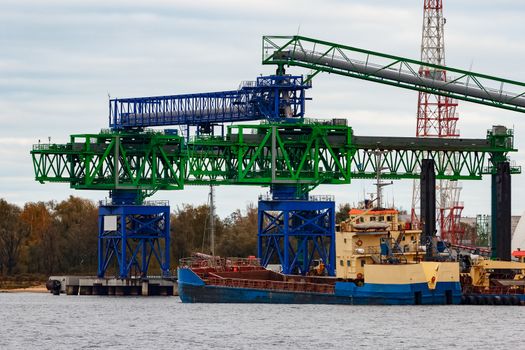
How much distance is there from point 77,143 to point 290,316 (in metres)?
53.8

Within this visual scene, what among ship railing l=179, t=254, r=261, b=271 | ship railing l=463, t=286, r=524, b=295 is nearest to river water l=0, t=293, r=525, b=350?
ship railing l=463, t=286, r=524, b=295

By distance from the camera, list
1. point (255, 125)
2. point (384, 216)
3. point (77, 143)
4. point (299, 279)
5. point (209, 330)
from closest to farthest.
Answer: point (209, 330) → point (384, 216) → point (299, 279) → point (255, 125) → point (77, 143)

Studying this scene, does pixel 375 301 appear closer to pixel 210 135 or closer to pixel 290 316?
pixel 290 316

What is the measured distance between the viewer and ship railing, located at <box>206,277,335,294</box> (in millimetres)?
148625

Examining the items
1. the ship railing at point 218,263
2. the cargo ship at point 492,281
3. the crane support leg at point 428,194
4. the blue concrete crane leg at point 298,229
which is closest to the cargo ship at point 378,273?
the cargo ship at point 492,281

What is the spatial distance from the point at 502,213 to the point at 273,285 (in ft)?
A: 75.8

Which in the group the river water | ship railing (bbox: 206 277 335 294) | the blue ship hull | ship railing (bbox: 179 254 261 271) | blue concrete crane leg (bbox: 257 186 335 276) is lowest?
the river water

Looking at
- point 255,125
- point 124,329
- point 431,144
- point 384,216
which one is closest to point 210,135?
point 255,125

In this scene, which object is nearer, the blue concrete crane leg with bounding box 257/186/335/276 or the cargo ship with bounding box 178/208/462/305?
the cargo ship with bounding box 178/208/462/305

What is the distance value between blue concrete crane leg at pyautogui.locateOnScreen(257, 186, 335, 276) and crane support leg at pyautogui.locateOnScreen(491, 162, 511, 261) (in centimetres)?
1629

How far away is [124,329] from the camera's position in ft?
410

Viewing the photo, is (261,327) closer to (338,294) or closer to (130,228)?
(338,294)

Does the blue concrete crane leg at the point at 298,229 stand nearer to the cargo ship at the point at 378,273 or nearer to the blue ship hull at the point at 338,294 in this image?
the blue ship hull at the point at 338,294

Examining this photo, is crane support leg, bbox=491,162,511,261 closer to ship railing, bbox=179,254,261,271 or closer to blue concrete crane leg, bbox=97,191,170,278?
ship railing, bbox=179,254,261,271
